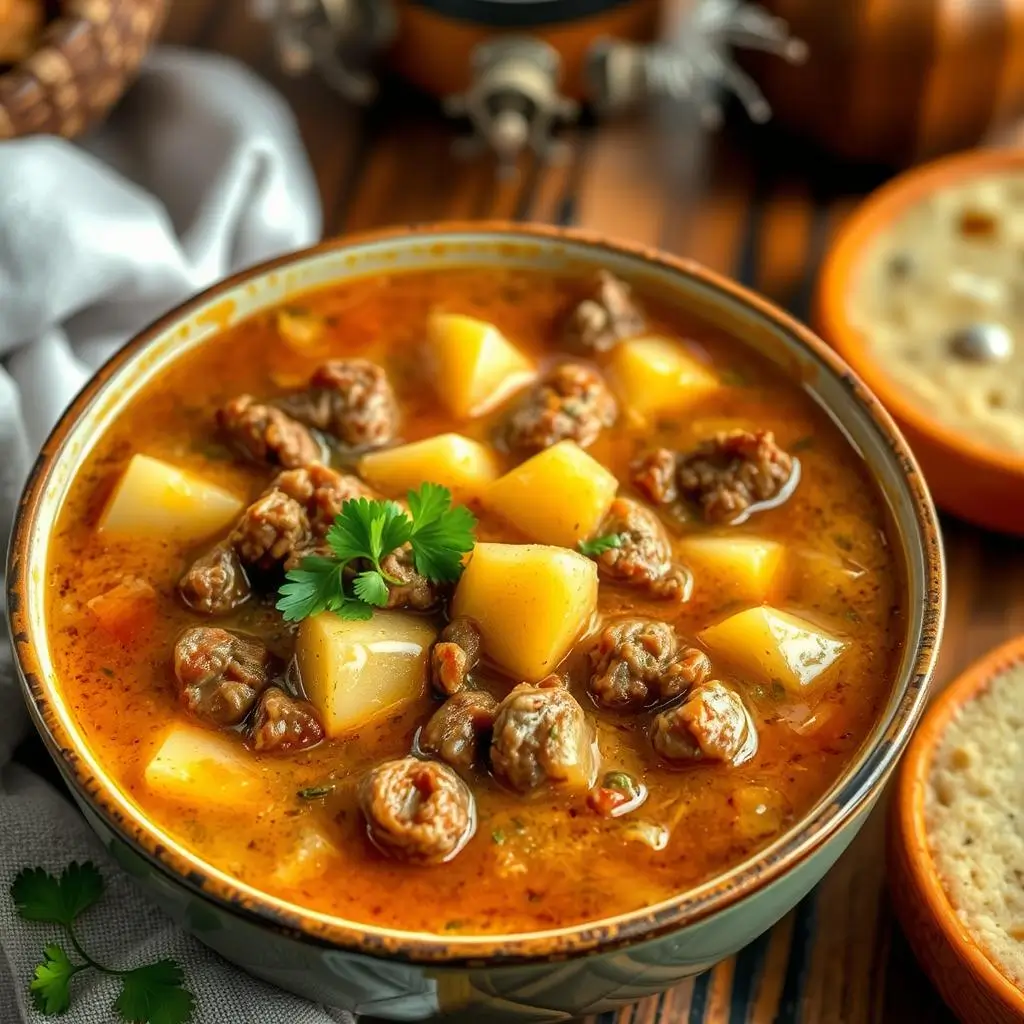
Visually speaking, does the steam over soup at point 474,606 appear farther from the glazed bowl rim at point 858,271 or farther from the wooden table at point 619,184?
the wooden table at point 619,184

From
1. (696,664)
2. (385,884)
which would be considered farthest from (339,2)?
(385,884)

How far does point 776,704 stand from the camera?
122 inches

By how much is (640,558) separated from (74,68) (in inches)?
94.0

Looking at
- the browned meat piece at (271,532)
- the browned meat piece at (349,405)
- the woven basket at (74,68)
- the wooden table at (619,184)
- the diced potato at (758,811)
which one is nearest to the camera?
the diced potato at (758,811)

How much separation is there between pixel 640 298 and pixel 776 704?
1293mm

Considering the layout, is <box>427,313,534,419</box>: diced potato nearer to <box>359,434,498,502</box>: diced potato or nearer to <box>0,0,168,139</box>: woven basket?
<box>359,434,498,502</box>: diced potato

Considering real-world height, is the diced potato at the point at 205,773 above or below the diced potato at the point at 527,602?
below

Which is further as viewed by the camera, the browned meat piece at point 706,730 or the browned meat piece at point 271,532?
the browned meat piece at point 271,532

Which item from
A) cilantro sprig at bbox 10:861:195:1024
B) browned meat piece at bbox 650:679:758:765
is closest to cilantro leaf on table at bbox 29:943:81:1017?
cilantro sprig at bbox 10:861:195:1024

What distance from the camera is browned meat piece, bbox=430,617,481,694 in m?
3.07

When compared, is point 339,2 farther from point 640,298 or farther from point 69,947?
point 69,947

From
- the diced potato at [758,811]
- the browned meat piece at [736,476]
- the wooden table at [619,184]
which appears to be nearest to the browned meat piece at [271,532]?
the browned meat piece at [736,476]

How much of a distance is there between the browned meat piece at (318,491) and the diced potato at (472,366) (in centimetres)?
43

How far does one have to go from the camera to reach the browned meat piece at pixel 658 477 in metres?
3.47
